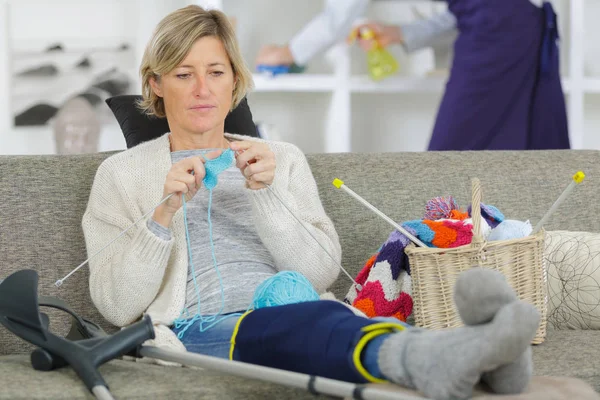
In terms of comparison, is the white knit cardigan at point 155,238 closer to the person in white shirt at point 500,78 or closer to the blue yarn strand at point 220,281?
the blue yarn strand at point 220,281

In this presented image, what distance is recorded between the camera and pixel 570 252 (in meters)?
2.10

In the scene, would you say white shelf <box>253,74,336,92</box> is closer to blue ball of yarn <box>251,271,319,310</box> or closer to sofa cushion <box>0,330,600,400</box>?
blue ball of yarn <box>251,271,319,310</box>

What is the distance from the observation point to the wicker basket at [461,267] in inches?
69.8

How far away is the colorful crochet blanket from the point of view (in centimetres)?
188

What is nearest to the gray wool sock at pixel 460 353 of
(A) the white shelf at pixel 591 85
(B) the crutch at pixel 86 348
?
(B) the crutch at pixel 86 348

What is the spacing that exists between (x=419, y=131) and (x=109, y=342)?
3146mm

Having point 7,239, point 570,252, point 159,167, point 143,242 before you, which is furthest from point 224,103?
point 570,252

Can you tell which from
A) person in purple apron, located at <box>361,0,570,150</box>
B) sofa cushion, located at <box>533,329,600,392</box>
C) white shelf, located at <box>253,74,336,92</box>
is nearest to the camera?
sofa cushion, located at <box>533,329,600,392</box>

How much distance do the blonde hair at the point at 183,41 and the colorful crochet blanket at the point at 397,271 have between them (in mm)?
506

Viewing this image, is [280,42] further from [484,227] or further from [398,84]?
[484,227]

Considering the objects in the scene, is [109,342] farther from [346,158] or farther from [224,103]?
[346,158]

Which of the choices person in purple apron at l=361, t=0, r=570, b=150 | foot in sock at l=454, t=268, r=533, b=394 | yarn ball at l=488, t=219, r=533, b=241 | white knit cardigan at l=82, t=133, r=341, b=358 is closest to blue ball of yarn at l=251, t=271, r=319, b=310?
white knit cardigan at l=82, t=133, r=341, b=358

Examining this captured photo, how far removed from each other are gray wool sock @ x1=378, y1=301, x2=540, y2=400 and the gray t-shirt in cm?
59

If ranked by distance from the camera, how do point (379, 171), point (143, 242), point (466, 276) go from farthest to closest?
point (379, 171), point (143, 242), point (466, 276)
